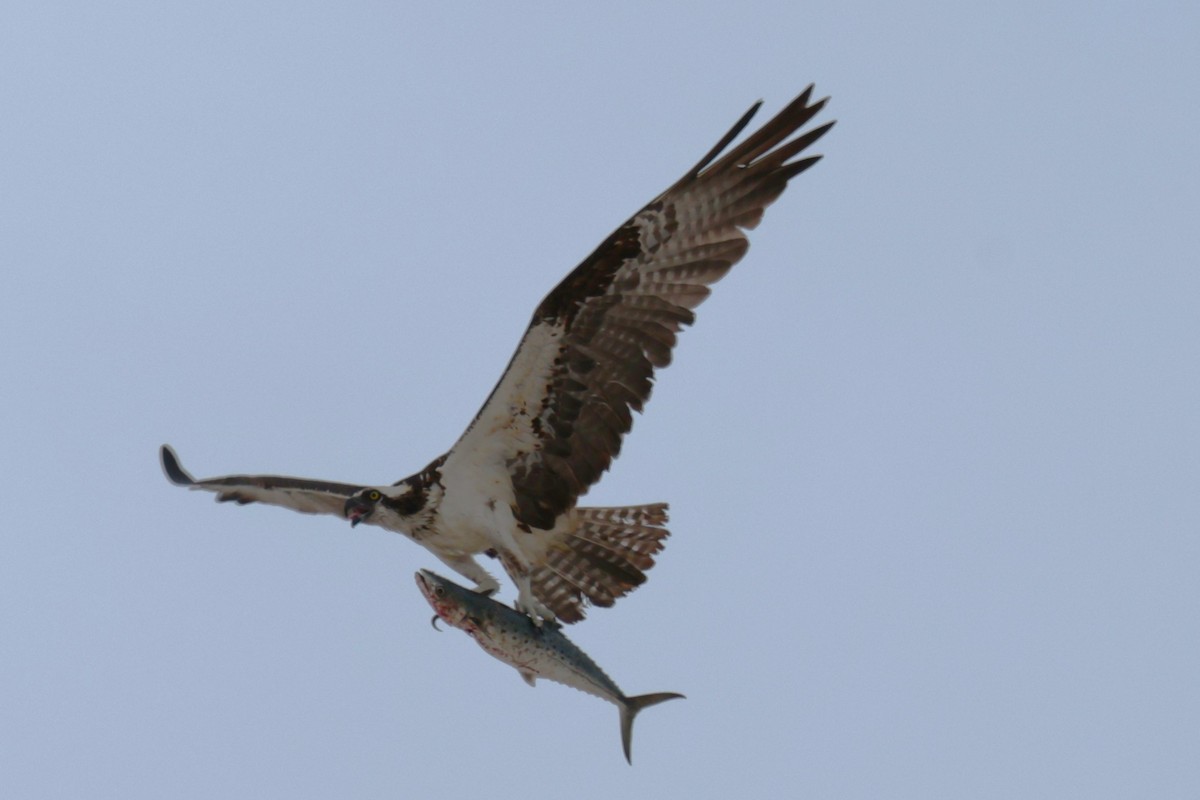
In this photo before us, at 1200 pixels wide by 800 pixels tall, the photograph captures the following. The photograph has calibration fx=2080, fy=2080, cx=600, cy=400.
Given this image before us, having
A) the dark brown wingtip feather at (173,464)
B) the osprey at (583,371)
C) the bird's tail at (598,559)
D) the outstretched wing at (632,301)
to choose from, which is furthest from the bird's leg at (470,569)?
the dark brown wingtip feather at (173,464)

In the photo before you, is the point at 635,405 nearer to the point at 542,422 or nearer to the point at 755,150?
the point at 542,422

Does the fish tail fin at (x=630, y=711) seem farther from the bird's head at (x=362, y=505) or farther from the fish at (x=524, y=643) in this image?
the bird's head at (x=362, y=505)

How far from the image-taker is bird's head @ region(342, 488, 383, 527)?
11.5 meters

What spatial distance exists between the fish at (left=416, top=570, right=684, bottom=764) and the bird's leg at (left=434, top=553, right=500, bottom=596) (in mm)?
553

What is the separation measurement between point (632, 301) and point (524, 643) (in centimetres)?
192

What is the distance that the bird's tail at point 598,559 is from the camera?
1211cm

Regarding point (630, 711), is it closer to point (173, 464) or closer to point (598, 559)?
point (598, 559)

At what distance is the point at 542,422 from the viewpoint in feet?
37.3

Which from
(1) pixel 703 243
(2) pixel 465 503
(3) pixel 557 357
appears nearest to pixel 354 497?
(2) pixel 465 503

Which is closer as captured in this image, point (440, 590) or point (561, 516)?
point (440, 590)

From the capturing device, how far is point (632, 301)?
1121 centimetres

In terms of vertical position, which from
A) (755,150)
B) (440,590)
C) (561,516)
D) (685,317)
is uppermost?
(755,150)

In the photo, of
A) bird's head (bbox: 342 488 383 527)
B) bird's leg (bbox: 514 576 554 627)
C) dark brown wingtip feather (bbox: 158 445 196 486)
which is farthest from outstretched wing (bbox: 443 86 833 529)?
dark brown wingtip feather (bbox: 158 445 196 486)

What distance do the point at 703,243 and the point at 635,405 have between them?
95cm
